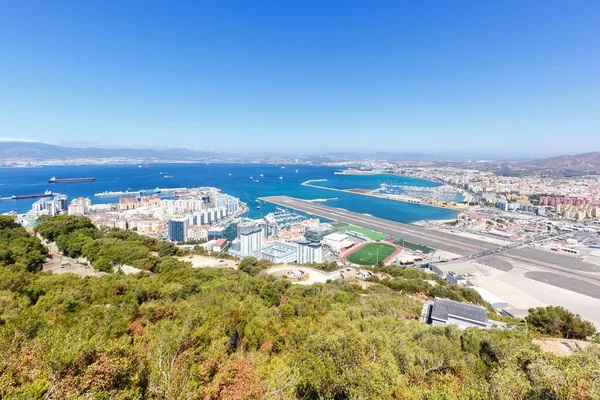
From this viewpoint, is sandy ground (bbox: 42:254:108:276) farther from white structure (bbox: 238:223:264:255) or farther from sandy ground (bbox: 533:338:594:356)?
sandy ground (bbox: 533:338:594:356)

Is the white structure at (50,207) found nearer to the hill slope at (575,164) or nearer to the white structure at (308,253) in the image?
the white structure at (308,253)

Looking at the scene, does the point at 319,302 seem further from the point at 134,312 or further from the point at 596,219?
the point at 596,219

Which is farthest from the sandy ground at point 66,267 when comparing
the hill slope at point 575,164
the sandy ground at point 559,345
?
the hill slope at point 575,164

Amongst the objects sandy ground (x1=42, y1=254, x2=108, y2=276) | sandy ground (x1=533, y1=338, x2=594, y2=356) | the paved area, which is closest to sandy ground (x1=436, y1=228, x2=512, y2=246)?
the paved area

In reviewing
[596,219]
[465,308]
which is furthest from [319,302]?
[596,219]

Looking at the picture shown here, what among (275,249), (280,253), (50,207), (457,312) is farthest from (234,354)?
(50,207)

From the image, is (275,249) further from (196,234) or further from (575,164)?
(575,164)
